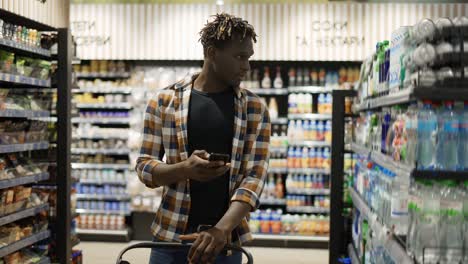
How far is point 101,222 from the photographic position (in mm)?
8812

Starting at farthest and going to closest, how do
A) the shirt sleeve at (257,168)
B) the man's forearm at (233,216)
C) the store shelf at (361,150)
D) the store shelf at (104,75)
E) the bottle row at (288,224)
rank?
the store shelf at (104,75) < the bottle row at (288,224) < the store shelf at (361,150) < the shirt sleeve at (257,168) < the man's forearm at (233,216)

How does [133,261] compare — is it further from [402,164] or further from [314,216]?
[402,164]

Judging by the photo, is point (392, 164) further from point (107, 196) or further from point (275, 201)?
point (107, 196)

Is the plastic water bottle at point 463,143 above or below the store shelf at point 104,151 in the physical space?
above

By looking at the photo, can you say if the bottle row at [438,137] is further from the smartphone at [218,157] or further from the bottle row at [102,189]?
the bottle row at [102,189]

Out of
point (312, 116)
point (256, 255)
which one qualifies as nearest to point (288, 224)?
point (256, 255)

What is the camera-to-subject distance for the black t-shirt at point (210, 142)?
2.41 meters

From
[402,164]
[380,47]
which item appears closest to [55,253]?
[380,47]

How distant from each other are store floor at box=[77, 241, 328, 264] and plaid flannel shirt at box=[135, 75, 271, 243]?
510 centimetres

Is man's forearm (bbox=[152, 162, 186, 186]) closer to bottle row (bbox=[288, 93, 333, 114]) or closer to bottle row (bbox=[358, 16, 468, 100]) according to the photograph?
bottle row (bbox=[358, 16, 468, 100])

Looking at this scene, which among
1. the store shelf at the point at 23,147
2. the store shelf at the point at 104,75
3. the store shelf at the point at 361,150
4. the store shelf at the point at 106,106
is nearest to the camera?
the store shelf at the point at 361,150

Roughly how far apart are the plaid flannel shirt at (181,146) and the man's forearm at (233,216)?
89 mm

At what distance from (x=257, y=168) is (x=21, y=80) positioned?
3146 mm

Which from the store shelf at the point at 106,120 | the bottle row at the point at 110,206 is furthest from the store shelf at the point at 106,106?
the bottle row at the point at 110,206
